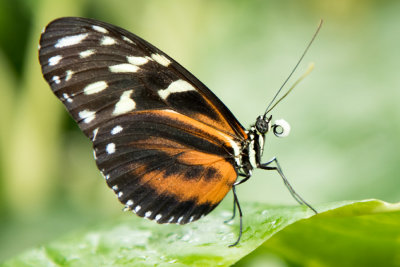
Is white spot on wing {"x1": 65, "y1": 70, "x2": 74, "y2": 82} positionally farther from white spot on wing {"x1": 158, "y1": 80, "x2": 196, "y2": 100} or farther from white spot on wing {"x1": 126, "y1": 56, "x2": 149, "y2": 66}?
white spot on wing {"x1": 158, "y1": 80, "x2": 196, "y2": 100}

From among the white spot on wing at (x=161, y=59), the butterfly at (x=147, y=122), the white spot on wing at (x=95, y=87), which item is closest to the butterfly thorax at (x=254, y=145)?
the butterfly at (x=147, y=122)

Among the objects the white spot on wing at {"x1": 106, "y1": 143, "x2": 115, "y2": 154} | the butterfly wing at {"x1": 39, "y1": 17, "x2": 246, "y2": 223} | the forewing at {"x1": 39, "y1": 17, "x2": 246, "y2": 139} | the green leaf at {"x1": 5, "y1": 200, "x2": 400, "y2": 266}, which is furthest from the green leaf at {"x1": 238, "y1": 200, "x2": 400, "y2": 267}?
the white spot on wing at {"x1": 106, "y1": 143, "x2": 115, "y2": 154}

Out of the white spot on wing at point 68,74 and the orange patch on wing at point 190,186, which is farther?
the orange patch on wing at point 190,186

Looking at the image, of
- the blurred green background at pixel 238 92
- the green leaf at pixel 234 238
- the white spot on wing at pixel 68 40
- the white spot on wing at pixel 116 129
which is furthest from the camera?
the blurred green background at pixel 238 92

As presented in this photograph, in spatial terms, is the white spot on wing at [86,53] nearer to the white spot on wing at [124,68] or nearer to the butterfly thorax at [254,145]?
the white spot on wing at [124,68]

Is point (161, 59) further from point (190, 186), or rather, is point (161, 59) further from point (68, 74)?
point (190, 186)

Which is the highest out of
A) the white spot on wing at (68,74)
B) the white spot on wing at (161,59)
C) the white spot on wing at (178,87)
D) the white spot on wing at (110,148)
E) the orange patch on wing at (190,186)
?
the white spot on wing at (68,74)

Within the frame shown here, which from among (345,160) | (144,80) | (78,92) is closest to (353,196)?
(345,160)
